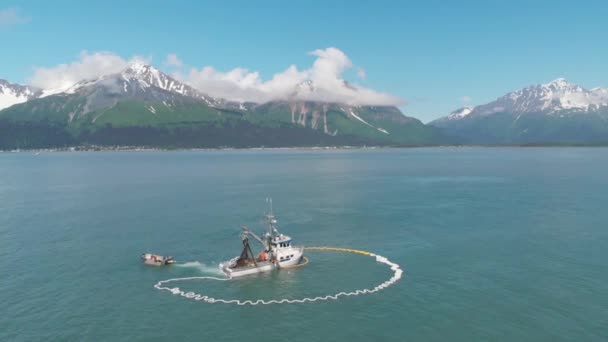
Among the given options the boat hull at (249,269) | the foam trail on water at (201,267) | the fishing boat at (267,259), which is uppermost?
the fishing boat at (267,259)

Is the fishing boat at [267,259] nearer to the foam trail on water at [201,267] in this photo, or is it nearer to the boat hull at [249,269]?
the boat hull at [249,269]

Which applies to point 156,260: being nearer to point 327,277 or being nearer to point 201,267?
point 201,267

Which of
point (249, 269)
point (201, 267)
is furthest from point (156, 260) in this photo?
point (249, 269)

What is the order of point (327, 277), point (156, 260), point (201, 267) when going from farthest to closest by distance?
point (156, 260)
point (201, 267)
point (327, 277)

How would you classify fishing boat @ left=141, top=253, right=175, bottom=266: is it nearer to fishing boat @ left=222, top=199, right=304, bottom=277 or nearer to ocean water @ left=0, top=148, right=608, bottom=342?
ocean water @ left=0, top=148, right=608, bottom=342

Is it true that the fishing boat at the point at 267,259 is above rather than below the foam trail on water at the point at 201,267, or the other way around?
above

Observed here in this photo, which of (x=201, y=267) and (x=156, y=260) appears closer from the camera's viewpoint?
(x=201, y=267)

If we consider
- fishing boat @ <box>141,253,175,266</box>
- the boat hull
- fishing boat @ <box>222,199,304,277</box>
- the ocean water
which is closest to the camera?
the ocean water

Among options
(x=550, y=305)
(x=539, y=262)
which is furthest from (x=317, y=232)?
(x=550, y=305)

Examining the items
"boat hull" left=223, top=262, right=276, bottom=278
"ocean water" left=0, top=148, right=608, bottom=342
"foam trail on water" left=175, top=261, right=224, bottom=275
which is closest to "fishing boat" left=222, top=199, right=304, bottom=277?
"boat hull" left=223, top=262, right=276, bottom=278

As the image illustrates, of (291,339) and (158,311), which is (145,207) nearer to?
(158,311)

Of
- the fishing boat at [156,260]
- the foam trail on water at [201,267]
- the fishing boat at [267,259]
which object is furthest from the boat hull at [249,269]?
the fishing boat at [156,260]
